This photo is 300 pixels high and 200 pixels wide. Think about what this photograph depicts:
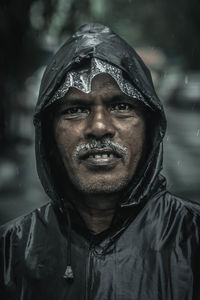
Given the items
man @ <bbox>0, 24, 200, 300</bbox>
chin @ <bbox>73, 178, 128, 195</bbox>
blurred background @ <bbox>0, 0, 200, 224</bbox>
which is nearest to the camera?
man @ <bbox>0, 24, 200, 300</bbox>

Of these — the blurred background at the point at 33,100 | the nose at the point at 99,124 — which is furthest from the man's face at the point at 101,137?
the blurred background at the point at 33,100

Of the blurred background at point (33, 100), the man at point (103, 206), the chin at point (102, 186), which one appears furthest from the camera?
the blurred background at point (33, 100)

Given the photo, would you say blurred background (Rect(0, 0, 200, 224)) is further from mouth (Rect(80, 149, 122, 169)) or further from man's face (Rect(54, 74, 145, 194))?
mouth (Rect(80, 149, 122, 169))

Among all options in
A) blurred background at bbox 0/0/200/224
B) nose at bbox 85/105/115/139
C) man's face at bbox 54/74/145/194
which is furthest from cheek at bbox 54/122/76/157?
blurred background at bbox 0/0/200/224

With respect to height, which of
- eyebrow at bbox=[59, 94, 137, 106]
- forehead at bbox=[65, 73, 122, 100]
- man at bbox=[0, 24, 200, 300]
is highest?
forehead at bbox=[65, 73, 122, 100]

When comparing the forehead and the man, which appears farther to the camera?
the forehead

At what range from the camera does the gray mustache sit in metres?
2.39

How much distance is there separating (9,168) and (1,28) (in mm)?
4539

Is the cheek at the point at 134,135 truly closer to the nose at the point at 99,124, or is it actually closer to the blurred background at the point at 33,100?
the nose at the point at 99,124

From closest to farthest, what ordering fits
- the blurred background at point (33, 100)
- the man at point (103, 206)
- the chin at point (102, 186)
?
1. the man at point (103, 206)
2. the chin at point (102, 186)
3. the blurred background at point (33, 100)

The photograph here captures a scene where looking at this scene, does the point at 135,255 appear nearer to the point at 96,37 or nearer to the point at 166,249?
the point at 166,249

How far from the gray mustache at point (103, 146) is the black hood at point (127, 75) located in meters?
0.22

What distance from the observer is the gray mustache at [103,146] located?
2395 millimetres

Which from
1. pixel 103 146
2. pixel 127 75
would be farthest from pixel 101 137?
pixel 127 75
